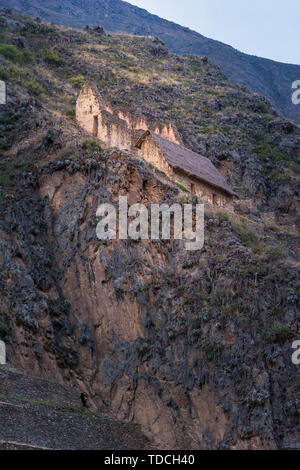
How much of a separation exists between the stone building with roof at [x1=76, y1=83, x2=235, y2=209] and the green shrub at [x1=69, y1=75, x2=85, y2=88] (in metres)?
14.5

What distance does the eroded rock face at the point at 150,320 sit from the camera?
2133 centimetres

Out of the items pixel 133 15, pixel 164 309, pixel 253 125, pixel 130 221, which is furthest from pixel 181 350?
pixel 133 15

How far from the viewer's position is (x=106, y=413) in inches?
859

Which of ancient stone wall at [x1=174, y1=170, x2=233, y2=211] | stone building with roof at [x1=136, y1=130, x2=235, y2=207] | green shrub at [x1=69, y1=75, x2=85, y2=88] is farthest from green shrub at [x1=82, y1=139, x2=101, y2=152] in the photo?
green shrub at [x1=69, y1=75, x2=85, y2=88]

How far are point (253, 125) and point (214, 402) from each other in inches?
1497

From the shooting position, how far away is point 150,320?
24.0m

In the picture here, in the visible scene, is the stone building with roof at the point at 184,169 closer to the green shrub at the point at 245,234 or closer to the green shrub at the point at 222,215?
the green shrub at the point at 222,215

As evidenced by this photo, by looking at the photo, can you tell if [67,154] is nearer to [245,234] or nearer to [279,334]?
[245,234]

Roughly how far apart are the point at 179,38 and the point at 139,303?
332ft

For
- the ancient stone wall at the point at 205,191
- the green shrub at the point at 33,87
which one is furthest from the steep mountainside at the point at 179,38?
the ancient stone wall at the point at 205,191

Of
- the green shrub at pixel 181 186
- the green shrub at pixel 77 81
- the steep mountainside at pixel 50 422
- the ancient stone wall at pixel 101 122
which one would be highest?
the green shrub at pixel 77 81

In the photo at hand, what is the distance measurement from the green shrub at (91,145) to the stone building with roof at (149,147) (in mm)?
2965

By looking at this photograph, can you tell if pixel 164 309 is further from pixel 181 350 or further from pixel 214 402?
pixel 214 402
